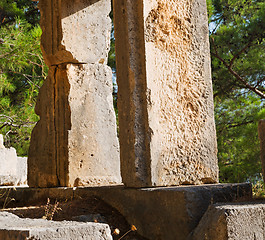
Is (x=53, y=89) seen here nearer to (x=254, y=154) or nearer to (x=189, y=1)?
(x=189, y=1)

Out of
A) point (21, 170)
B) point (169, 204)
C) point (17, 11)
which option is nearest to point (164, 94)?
point (169, 204)

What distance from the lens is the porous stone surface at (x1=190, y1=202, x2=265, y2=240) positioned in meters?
2.42

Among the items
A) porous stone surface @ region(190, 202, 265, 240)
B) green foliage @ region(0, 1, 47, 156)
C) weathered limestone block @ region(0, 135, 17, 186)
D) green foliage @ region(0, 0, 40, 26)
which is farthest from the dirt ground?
green foliage @ region(0, 0, 40, 26)

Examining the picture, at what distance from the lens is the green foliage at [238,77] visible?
8.78m

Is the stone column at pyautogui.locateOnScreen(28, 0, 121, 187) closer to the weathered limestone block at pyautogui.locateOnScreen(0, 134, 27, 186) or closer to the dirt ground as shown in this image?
the dirt ground

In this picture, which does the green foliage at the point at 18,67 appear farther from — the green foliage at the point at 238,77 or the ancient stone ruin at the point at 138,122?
the green foliage at the point at 238,77

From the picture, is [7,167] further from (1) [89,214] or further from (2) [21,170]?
(1) [89,214]

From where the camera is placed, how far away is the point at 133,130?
322 cm

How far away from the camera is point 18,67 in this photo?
845 centimetres

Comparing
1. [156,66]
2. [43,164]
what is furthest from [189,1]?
[43,164]

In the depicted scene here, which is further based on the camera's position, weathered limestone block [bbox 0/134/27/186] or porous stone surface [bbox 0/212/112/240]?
weathered limestone block [bbox 0/134/27/186]

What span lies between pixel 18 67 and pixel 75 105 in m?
4.38

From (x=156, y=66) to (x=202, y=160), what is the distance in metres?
0.83

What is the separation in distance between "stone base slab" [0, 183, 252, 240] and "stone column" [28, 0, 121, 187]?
1028 mm
